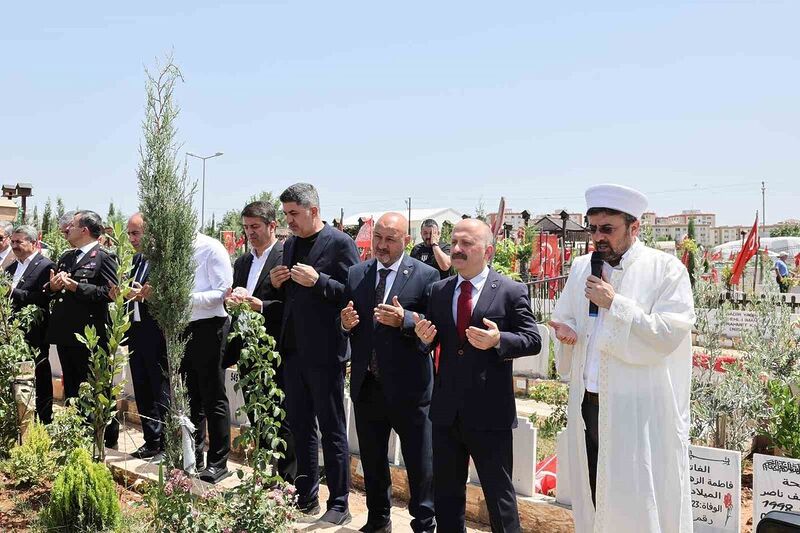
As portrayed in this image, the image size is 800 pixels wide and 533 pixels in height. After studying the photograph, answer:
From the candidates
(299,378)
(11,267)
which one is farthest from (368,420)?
(11,267)

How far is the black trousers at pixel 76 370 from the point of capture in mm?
6148

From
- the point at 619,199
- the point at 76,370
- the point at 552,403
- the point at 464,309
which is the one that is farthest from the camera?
the point at 552,403

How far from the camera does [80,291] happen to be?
5.88 meters

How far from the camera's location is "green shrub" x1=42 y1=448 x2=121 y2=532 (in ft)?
13.2

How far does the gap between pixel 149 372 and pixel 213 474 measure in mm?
1158

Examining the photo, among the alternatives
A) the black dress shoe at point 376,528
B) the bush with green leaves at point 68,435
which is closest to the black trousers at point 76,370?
the bush with green leaves at point 68,435

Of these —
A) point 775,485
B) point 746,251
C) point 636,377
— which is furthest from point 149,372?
point 746,251

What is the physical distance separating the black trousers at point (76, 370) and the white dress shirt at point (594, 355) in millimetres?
4078

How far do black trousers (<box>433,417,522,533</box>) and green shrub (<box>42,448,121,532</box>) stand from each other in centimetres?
179

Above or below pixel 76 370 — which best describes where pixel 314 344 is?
above

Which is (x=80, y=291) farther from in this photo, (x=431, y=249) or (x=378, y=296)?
(x=431, y=249)

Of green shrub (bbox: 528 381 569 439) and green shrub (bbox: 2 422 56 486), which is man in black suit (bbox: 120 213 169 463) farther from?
green shrub (bbox: 528 381 569 439)

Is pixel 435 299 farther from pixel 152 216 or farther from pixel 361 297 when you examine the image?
pixel 152 216

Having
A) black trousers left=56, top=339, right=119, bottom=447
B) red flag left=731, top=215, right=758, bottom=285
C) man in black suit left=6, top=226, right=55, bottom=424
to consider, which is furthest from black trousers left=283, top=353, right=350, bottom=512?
red flag left=731, top=215, right=758, bottom=285
